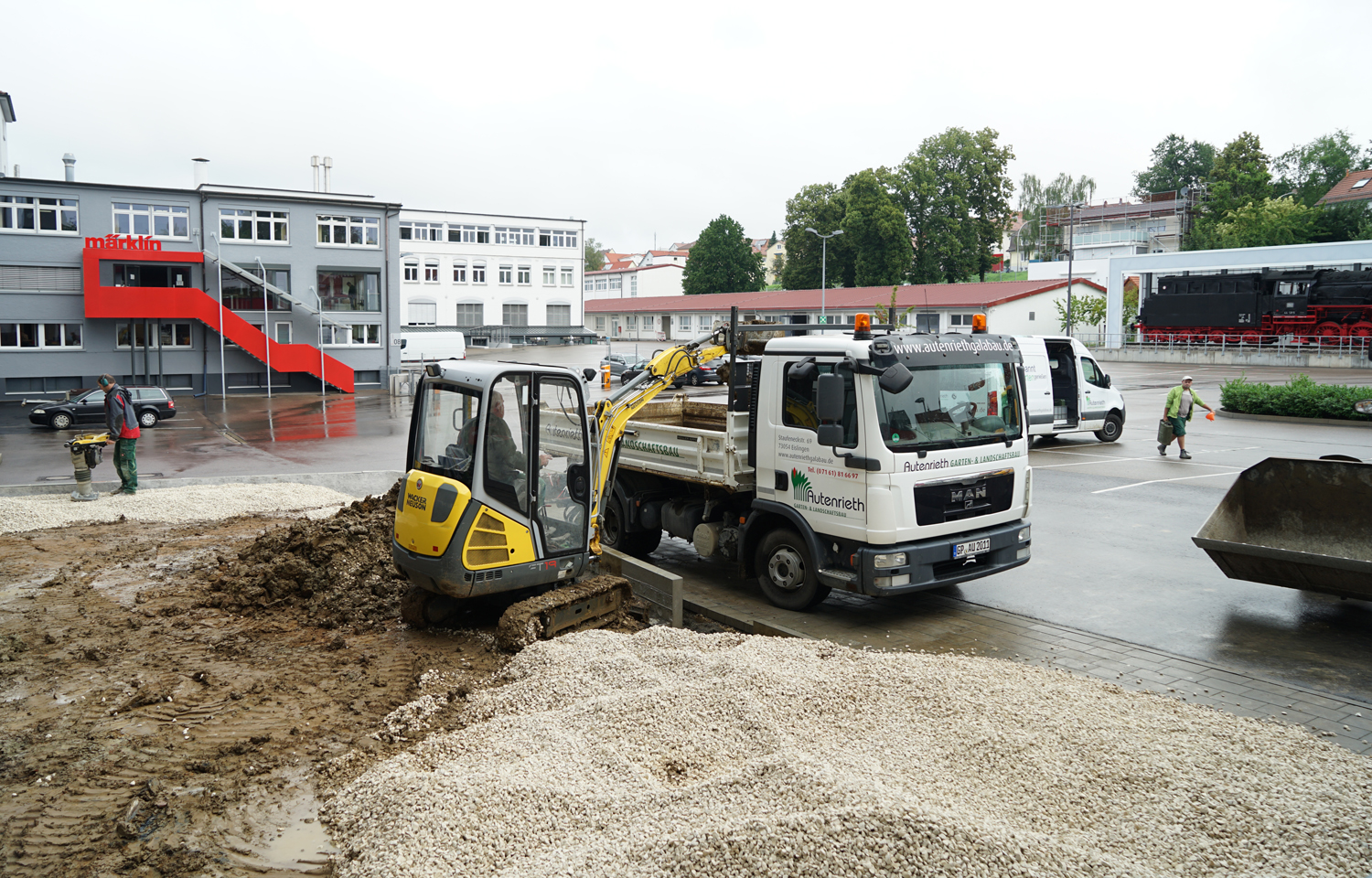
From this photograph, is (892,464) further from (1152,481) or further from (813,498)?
(1152,481)

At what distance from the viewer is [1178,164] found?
10681 cm

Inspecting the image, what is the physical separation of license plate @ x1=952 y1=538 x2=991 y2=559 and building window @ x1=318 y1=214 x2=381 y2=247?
40.9 m

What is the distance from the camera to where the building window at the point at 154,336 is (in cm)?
3925

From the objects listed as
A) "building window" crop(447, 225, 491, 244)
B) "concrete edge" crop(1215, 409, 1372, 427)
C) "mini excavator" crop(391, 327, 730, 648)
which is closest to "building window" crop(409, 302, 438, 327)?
"building window" crop(447, 225, 491, 244)

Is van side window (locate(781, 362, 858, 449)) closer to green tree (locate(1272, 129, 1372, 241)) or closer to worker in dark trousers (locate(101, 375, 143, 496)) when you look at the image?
worker in dark trousers (locate(101, 375, 143, 496))

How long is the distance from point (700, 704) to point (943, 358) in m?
4.08

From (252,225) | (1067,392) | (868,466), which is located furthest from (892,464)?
(252,225)

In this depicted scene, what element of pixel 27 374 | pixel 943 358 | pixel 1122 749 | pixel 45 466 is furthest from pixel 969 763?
pixel 27 374

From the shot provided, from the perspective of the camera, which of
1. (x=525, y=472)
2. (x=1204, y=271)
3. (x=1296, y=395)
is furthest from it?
(x=1204, y=271)

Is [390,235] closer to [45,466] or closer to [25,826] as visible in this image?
[45,466]

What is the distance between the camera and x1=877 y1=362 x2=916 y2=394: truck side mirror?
→ 7.98m

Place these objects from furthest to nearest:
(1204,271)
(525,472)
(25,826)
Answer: (1204,271), (525,472), (25,826)

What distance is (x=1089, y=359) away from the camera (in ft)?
73.3

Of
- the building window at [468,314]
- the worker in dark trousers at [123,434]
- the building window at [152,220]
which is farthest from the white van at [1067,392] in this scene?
the building window at [468,314]
